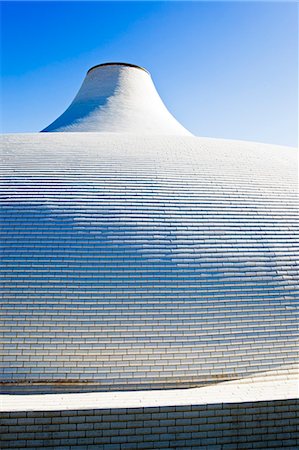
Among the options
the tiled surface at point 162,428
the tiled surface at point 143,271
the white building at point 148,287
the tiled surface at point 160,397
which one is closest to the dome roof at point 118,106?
the white building at point 148,287

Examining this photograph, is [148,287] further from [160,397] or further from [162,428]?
[162,428]

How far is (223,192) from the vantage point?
761 centimetres

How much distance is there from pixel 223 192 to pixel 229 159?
1.53 meters

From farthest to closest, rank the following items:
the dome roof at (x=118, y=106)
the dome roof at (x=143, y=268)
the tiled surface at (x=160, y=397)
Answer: the dome roof at (x=118, y=106) → the dome roof at (x=143, y=268) → the tiled surface at (x=160, y=397)

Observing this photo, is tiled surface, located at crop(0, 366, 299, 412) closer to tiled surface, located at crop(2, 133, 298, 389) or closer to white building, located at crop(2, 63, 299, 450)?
white building, located at crop(2, 63, 299, 450)

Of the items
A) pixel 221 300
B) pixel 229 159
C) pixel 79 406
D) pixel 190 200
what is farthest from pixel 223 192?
pixel 79 406

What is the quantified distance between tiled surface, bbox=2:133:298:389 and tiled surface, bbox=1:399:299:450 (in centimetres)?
63

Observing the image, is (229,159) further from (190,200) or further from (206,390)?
(206,390)

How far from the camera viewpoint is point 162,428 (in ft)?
16.5

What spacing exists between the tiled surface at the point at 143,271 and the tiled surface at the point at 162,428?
625 mm

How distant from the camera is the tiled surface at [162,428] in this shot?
16.0ft

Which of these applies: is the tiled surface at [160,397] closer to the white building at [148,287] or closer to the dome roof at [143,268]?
the white building at [148,287]

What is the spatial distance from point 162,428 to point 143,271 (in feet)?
8.21

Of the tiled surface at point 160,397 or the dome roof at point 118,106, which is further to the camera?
the dome roof at point 118,106
